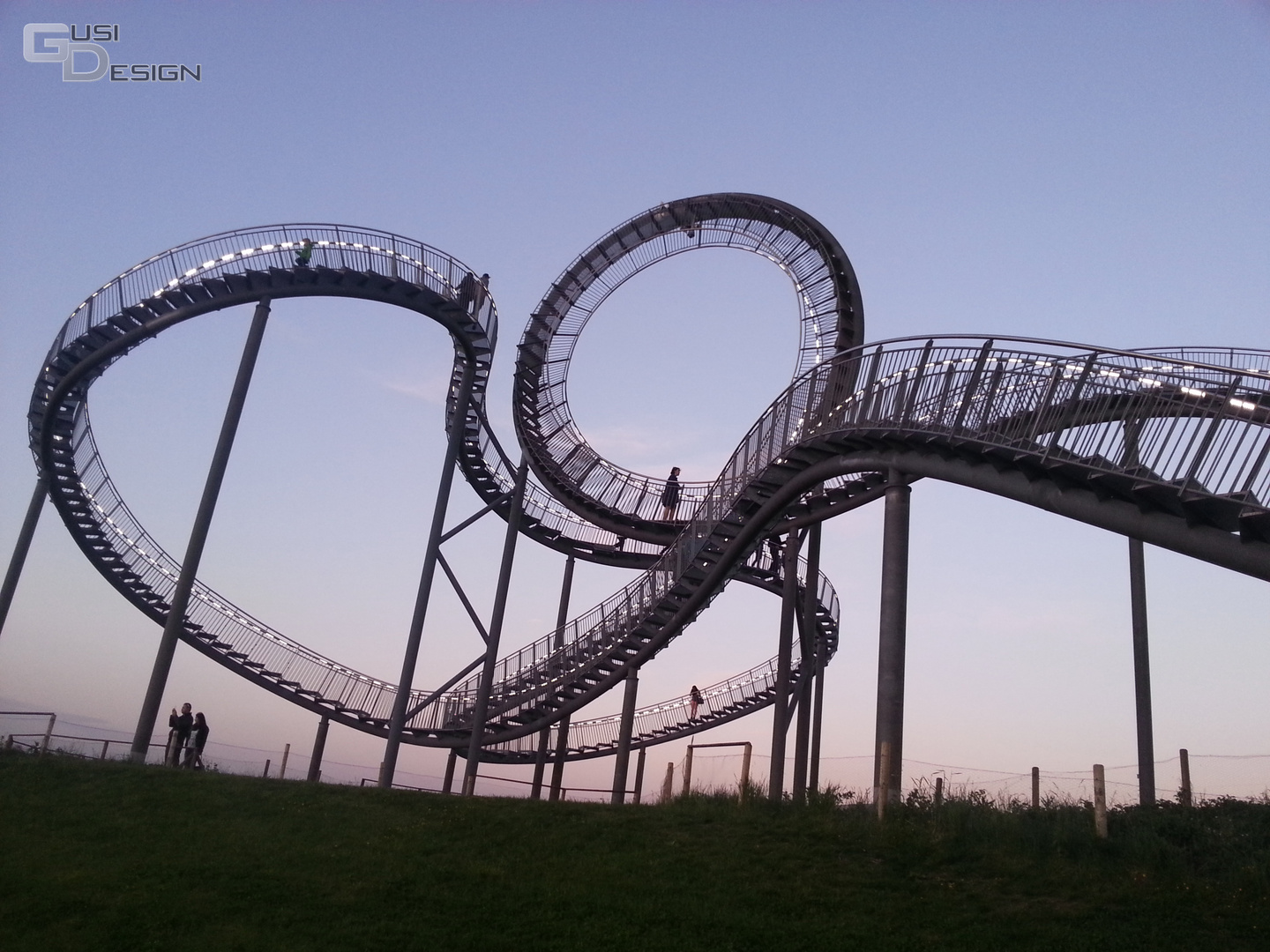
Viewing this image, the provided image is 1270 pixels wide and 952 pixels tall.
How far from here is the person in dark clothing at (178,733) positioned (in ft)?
73.5

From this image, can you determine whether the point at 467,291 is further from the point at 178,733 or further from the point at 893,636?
the point at 893,636

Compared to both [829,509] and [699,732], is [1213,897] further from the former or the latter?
[699,732]

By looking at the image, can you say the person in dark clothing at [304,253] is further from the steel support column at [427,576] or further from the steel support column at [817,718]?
the steel support column at [817,718]

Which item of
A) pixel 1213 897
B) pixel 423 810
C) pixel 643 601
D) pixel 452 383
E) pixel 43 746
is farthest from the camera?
pixel 452 383

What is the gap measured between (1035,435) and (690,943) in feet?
24.4

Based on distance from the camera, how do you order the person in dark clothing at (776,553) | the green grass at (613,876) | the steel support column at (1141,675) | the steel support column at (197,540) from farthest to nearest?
the person in dark clothing at (776,553), the steel support column at (197,540), the steel support column at (1141,675), the green grass at (613,876)

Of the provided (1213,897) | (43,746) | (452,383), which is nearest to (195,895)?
(43,746)

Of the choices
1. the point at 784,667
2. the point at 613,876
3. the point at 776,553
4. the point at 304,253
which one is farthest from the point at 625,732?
the point at 304,253

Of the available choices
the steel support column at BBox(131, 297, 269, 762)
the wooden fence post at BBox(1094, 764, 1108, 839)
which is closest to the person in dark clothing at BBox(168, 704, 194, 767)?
the steel support column at BBox(131, 297, 269, 762)

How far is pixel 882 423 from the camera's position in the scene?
1664cm

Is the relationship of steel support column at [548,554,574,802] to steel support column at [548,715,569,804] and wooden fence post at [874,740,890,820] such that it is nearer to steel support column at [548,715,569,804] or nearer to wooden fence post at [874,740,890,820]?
steel support column at [548,715,569,804]

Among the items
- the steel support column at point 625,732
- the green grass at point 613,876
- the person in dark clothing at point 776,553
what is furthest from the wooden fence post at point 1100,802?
the person in dark clothing at point 776,553

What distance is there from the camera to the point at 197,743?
2280 centimetres

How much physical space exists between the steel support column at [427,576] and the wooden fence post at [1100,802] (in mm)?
13270
